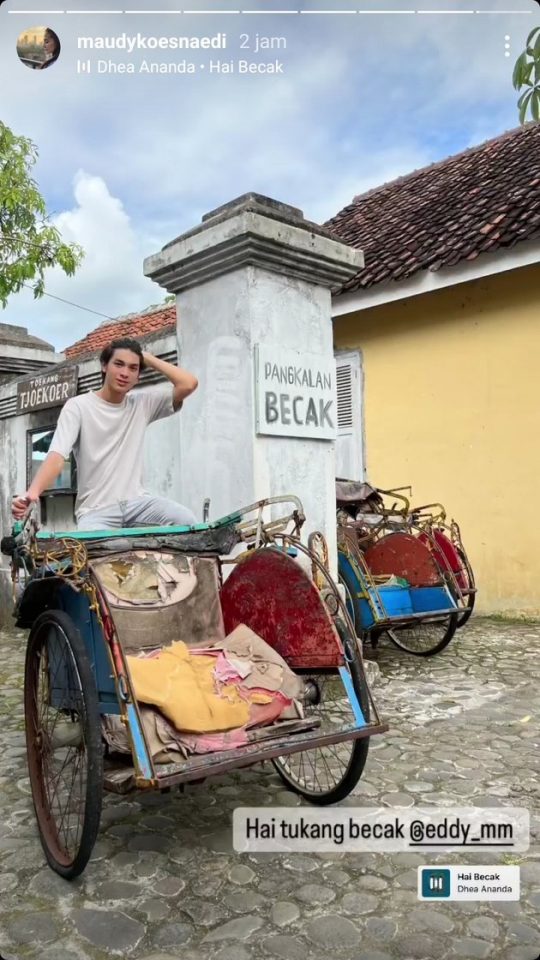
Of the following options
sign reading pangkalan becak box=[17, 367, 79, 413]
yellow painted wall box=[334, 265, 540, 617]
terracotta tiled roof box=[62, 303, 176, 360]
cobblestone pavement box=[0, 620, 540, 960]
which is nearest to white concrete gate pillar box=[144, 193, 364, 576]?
cobblestone pavement box=[0, 620, 540, 960]

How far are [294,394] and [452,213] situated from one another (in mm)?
4988

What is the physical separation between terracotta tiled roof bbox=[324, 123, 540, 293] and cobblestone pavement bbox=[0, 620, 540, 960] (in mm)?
4838

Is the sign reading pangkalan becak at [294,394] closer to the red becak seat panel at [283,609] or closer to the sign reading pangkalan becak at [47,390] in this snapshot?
the red becak seat panel at [283,609]

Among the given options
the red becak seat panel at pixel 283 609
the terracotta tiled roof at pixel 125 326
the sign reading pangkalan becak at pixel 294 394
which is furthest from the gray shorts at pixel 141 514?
the terracotta tiled roof at pixel 125 326

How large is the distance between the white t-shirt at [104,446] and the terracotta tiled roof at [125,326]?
11.5 m

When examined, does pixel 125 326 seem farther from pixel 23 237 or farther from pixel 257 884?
pixel 257 884

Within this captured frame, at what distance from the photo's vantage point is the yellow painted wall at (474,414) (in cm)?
721

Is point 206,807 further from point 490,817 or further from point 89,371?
point 89,371

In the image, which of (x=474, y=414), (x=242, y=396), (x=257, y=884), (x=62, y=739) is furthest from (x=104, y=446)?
(x=474, y=414)

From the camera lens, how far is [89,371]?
6266 mm

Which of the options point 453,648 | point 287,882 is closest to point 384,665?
point 453,648

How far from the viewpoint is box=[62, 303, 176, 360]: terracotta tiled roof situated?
15.4m

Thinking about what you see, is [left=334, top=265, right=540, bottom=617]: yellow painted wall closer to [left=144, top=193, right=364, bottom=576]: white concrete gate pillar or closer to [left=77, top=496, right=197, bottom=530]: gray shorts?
[left=144, top=193, right=364, bottom=576]: white concrete gate pillar

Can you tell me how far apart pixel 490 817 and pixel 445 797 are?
232mm
